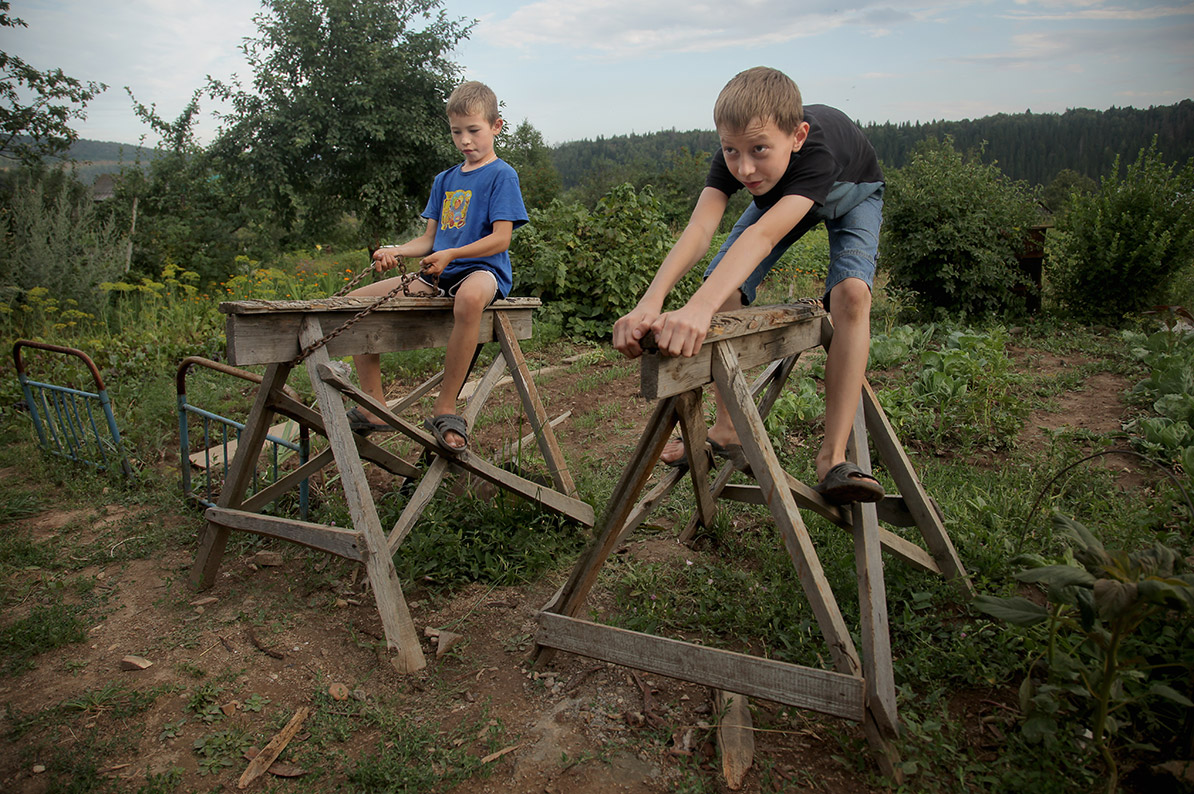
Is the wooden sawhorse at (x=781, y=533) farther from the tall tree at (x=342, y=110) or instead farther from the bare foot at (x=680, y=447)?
the tall tree at (x=342, y=110)

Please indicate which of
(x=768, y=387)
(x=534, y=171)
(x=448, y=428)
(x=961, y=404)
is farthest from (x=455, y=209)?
(x=534, y=171)

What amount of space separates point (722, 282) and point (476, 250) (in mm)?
1620

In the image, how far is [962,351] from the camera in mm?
4859

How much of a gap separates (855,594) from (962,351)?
2.99 metres

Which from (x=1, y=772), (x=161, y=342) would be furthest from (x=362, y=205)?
(x=1, y=772)

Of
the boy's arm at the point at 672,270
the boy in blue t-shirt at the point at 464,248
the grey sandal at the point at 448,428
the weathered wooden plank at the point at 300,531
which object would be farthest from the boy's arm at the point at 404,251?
the boy's arm at the point at 672,270

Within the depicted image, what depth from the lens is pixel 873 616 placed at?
6.80 ft

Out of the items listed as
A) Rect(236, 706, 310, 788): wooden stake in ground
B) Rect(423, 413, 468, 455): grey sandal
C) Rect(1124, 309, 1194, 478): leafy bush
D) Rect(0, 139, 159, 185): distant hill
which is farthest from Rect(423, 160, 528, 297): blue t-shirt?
Rect(0, 139, 159, 185): distant hill

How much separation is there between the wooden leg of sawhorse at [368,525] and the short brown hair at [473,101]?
4.28ft

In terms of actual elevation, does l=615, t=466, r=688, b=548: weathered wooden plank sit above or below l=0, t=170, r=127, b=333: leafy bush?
below

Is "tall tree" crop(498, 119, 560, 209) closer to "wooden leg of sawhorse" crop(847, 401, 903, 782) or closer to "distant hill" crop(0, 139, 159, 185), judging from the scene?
"distant hill" crop(0, 139, 159, 185)

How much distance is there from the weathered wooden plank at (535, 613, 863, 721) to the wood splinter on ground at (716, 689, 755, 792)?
0.58 ft

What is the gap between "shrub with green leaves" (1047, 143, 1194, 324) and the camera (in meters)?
7.01

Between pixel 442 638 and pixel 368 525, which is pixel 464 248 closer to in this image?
pixel 368 525
